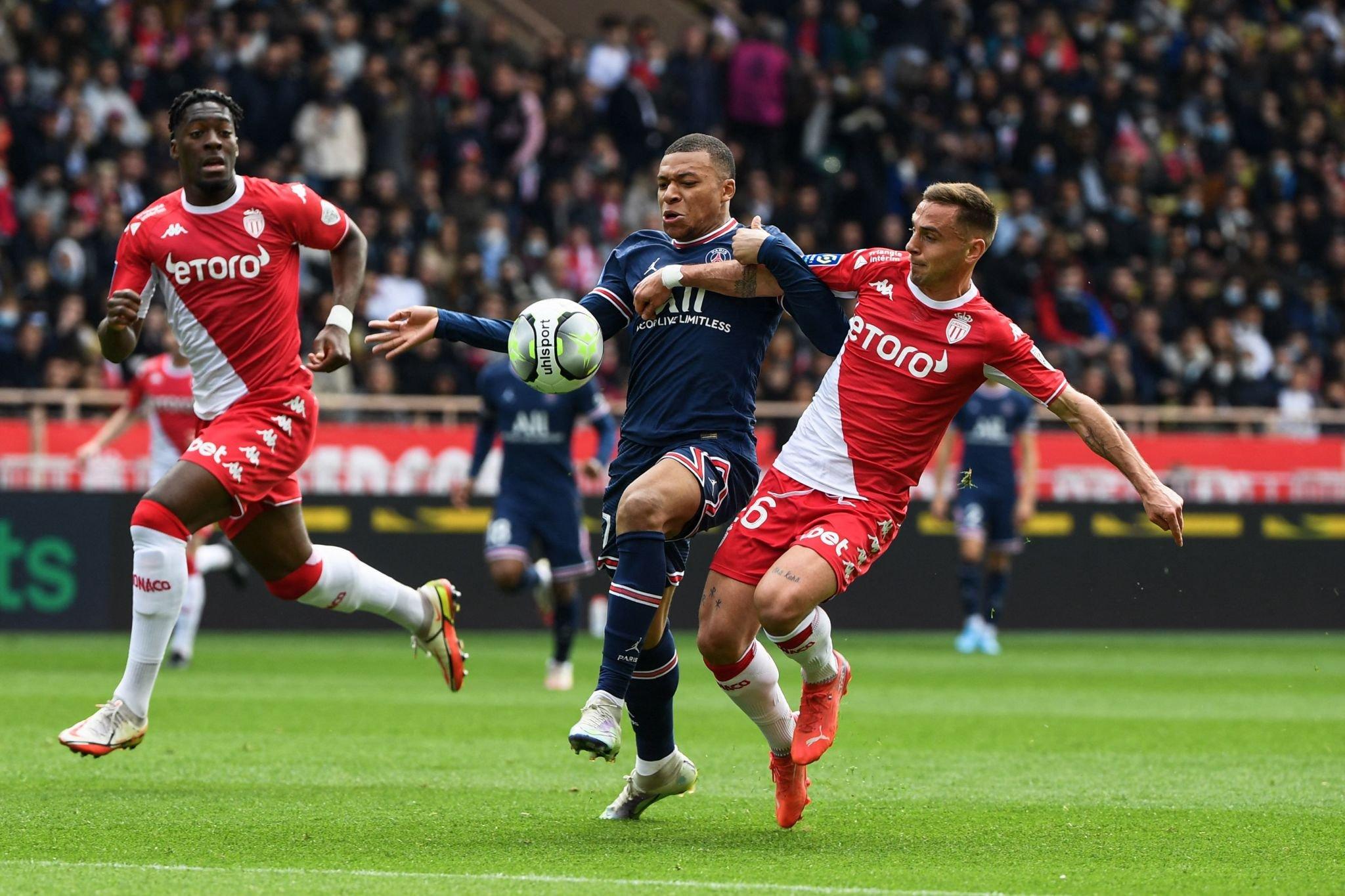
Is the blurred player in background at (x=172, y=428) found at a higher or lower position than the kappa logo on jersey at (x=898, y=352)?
lower

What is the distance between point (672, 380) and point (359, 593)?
205cm

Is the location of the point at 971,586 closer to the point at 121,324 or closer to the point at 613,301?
the point at 613,301

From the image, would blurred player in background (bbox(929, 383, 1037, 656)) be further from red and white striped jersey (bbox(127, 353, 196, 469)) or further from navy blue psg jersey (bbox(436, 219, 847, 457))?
navy blue psg jersey (bbox(436, 219, 847, 457))

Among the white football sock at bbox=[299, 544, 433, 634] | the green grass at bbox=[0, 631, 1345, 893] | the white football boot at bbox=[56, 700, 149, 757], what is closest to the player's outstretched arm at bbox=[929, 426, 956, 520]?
the green grass at bbox=[0, 631, 1345, 893]

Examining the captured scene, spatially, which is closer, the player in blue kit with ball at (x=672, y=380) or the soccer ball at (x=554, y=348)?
the player in blue kit with ball at (x=672, y=380)

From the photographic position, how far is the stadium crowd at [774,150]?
18.9 m

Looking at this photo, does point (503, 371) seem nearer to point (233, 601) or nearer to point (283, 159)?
point (233, 601)

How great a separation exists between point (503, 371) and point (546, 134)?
9.29 m

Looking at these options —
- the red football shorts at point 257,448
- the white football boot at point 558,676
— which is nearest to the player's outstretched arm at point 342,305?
the red football shorts at point 257,448

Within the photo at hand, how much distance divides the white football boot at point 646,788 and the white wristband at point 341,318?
2.17 metres

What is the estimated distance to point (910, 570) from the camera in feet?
61.1

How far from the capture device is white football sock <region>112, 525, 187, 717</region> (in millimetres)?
7461

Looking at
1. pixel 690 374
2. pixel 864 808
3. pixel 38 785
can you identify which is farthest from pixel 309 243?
Answer: pixel 864 808

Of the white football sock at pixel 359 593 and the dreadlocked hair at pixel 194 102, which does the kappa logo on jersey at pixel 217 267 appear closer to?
the dreadlocked hair at pixel 194 102
